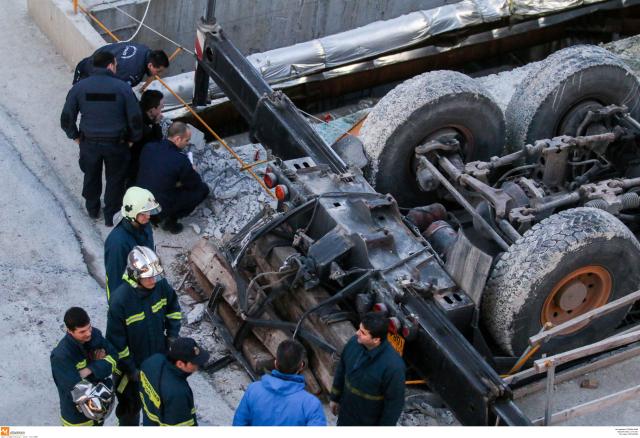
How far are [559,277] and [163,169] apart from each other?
314 cm

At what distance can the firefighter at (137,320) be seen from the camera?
6.78 metres

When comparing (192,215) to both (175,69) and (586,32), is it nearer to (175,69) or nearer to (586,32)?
(175,69)

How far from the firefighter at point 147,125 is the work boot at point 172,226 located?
0.51 meters

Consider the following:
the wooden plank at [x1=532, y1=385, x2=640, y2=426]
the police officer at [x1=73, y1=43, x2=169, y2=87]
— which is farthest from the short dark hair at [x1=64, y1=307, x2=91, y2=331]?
the police officer at [x1=73, y1=43, x2=169, y2=87]

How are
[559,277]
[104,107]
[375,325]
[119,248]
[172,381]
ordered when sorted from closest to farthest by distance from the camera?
[172,381] < [375,325] < [119,248] < [559,277] < [104,107]

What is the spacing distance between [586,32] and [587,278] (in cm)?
780

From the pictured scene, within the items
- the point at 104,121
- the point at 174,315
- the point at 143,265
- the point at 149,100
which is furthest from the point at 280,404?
the point at 149,100

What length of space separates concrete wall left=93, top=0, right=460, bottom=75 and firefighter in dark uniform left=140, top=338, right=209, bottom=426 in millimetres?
6324

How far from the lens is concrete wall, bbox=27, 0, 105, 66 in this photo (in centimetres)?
1061

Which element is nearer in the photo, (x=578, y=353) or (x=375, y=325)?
(x=375, y=325)

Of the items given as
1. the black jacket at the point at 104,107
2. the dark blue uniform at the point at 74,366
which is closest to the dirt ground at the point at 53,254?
the dark blue uniform at the point at 74,366

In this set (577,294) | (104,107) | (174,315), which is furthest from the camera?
(104,107)

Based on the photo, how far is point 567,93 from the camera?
909 centimetres

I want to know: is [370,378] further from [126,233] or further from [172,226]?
[172,226]
